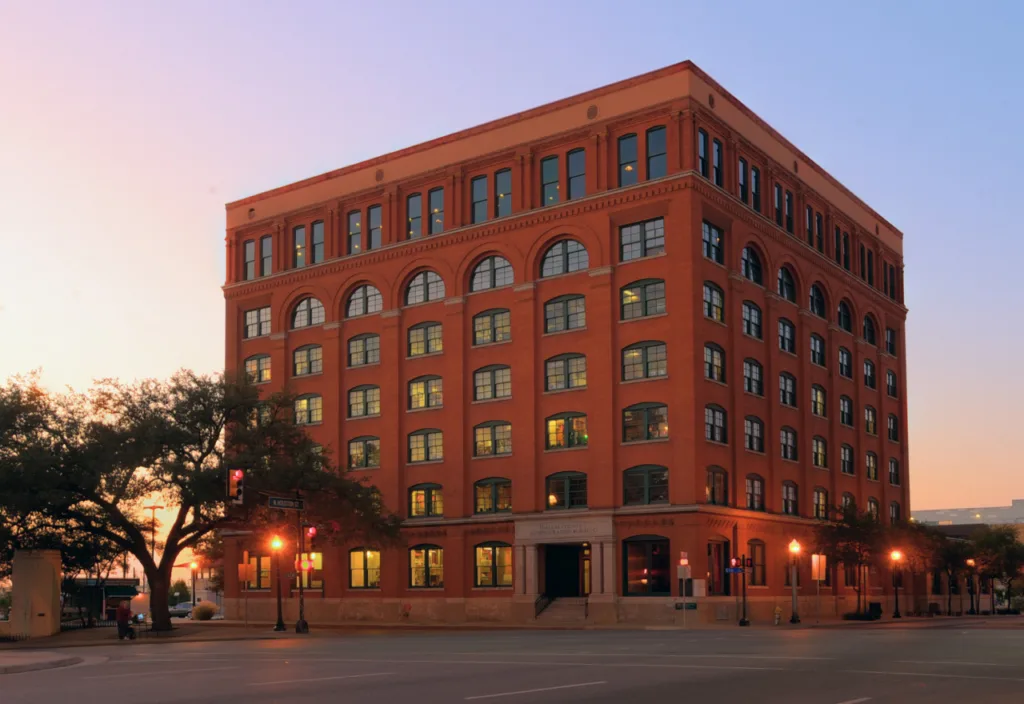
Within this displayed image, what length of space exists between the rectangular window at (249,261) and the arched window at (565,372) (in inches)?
996

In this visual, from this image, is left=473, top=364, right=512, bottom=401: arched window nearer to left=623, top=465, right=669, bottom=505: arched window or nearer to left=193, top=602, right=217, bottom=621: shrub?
left=623, top=465, right=669, bottom=505: arched window

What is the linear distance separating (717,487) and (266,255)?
1388 inches

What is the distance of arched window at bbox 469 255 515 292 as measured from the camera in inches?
2692

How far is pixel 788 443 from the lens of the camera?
71.5 m

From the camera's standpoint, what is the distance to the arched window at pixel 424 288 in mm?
71688

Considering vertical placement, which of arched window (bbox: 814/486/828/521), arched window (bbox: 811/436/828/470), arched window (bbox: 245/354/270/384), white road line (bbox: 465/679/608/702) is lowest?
white road line (bbox: 465/679/608/702)

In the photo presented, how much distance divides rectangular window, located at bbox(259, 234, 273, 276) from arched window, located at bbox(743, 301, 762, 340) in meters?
31.9

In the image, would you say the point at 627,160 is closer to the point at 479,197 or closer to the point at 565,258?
the point at 565,258

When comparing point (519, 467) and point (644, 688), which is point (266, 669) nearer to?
point (644, 688)

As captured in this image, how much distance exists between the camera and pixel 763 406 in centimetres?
6831

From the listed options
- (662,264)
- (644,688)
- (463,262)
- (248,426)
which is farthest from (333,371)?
(644,688)

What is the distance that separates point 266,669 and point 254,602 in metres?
51.8

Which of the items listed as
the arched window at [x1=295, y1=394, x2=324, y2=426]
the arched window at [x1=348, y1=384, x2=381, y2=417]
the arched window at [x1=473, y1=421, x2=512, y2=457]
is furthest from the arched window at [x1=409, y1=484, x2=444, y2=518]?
the arched window at [x1=295, y1=394, x2=324, y2=426]

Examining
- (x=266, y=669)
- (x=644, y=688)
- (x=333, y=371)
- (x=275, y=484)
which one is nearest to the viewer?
(x=644, y=688)
